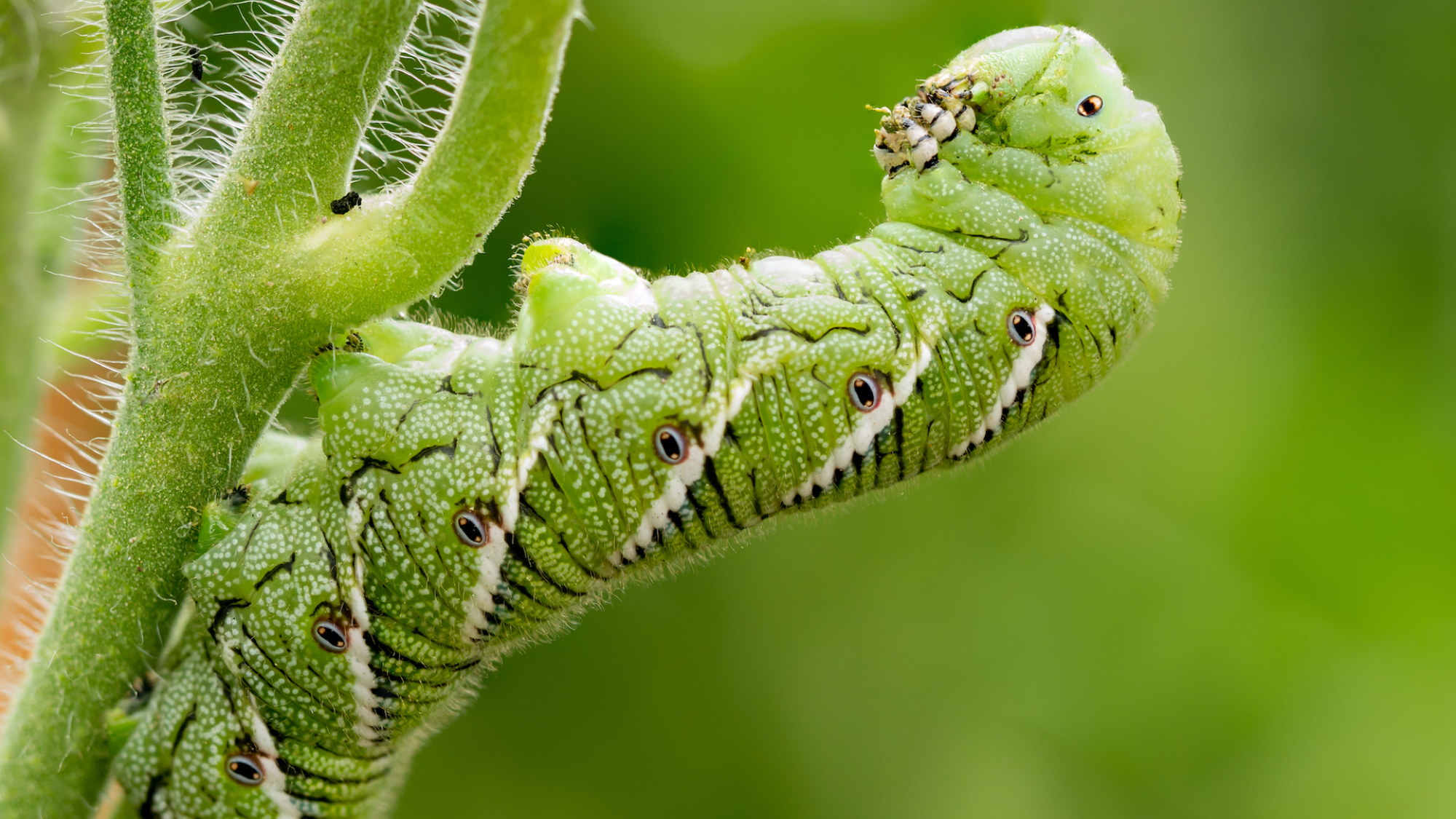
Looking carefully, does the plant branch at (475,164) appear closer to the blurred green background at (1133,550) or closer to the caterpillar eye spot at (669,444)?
the caterpillar eye spot at (669,444)

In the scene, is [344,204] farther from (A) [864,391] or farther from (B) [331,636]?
(A) [864,391]

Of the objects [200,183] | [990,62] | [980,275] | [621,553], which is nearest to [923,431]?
[980,275]

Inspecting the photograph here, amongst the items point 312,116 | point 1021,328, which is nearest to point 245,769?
point 312,116

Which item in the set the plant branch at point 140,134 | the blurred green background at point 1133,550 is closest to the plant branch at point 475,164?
the plant branch at point 140,134

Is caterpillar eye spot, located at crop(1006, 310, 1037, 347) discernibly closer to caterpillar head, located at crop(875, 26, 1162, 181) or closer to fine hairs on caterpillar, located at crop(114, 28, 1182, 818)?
fine hairs on caterpillar, located at crop(114, 28, 1182, 818)

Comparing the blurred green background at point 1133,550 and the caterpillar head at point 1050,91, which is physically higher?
the caterpillar head at point 1050,91

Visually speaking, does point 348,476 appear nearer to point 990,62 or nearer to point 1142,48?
point 990,62
